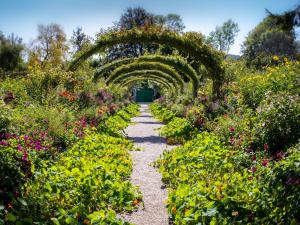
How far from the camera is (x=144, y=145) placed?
11.9 meters

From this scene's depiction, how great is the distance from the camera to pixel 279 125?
7.62 metres

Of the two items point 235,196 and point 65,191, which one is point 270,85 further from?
point 65,191

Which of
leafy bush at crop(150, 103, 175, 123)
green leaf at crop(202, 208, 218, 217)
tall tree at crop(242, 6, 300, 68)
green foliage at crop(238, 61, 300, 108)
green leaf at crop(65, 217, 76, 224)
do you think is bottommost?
green leaf at crop(65, 217, 76, 224)

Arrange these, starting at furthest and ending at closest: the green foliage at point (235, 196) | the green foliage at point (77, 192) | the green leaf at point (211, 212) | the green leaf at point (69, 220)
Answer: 1. the green foliage at point (77, 192)
2. the green leaf at point (211, 212)
3. the green leaf at point (69, 220)
4. the green foliage at point (235, 196)

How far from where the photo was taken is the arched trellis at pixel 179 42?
1535 cm

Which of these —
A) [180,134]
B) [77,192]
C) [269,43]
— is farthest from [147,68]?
[269,43]

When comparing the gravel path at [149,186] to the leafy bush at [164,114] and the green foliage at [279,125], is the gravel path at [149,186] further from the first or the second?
the leafy bush at [164,114]

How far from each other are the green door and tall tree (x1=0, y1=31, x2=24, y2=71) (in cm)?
2245

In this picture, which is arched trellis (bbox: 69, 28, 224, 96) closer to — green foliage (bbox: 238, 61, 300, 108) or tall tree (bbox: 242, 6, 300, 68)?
A: green foliage (bbox: 238, 61, 300, 108)

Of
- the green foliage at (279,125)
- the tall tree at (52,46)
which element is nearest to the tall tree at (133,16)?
the tall tree at (52,46)

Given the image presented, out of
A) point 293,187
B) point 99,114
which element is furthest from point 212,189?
point 99,114

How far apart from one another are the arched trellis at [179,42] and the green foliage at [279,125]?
302 inches

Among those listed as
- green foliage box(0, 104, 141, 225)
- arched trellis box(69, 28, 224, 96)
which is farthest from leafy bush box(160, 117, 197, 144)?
green foliage box(0, 104, 141, 225)

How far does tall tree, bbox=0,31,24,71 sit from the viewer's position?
37.6m
